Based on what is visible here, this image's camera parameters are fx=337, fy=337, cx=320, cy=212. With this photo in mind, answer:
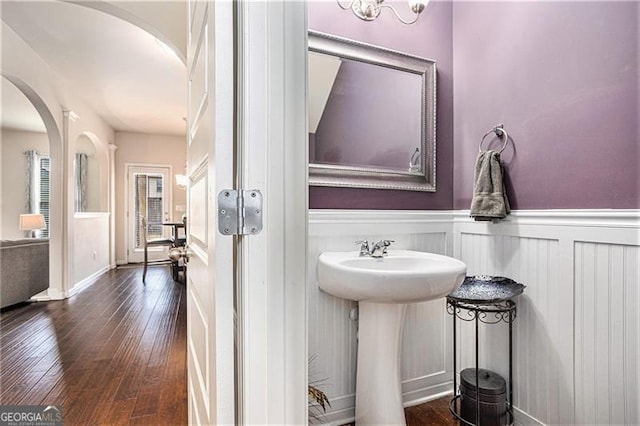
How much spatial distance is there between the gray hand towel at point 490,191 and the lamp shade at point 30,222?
591cm

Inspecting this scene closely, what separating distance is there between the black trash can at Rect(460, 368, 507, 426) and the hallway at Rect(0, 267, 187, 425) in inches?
53.1

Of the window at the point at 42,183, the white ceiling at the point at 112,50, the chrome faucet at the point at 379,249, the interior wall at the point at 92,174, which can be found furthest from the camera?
the window at the point at 42,183

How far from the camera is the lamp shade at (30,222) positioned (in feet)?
15.9

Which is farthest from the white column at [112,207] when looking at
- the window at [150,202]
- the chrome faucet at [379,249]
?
the chrome faucet at [379,249]

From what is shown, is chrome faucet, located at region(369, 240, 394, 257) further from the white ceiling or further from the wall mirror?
the white ceiling

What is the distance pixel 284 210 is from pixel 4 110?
6.60m

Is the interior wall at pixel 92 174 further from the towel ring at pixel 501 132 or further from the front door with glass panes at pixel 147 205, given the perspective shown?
the towel ring at pixel 501 132

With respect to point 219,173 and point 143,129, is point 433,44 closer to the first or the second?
point 219,173

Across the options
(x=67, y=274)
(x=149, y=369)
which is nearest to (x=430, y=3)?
(x=149, y=369)

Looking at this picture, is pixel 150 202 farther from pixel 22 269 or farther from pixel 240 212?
pixel 240 212

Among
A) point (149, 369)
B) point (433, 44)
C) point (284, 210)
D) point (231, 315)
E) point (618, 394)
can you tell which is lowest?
point (149, 369)

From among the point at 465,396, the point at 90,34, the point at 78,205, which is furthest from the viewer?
the point at 78,205

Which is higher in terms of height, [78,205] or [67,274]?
[78,205]

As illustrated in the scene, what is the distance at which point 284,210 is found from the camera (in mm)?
653
